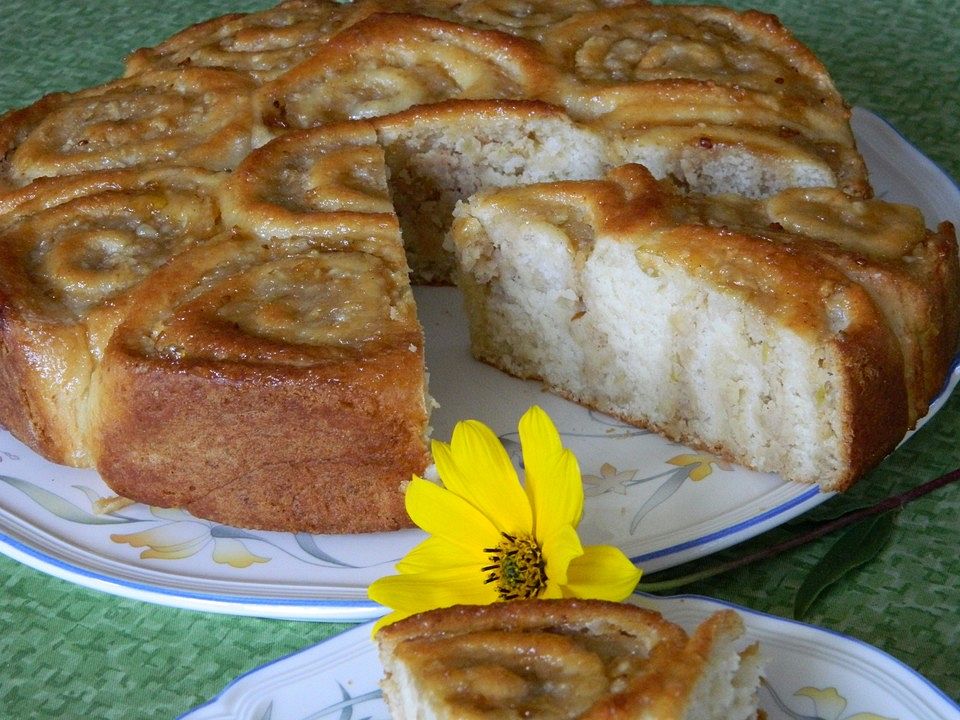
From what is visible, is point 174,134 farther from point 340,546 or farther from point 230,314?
point 340,546

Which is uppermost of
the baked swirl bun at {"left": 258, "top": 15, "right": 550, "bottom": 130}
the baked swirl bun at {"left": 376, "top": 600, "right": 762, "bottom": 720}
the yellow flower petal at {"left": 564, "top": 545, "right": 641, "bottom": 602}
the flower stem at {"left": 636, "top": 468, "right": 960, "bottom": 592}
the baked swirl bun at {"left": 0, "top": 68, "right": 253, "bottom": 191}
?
the baked swirl bun at {"left": 258, "top": 15, "right": 550, "bottom": 130}

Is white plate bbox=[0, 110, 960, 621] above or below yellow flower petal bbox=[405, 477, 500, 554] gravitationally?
below

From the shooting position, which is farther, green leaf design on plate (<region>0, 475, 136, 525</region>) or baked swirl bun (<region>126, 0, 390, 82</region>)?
baked swirl bun (<region>126, 0, 390, 82</region>)

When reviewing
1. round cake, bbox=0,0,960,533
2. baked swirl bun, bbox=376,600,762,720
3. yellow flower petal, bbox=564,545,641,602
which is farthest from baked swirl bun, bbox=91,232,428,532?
baked swirl bun, bbox=376,600,762,720

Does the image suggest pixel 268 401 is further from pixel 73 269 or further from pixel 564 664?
pixel 564 664

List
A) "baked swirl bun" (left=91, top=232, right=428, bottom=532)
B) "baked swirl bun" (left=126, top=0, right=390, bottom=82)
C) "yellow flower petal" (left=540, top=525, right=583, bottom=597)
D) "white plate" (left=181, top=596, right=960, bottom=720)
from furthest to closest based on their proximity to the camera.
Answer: "baked swirl bun" (left=126, top=0, right=390, bottom=82) → "baked swirl bun" (left=91, top=232, right=428, bottom=532) → "yellow flower petal" (left=540, top=525, right=583, bottom=597) → "white plate" (left=181, top=596, right=960, bottom=720)

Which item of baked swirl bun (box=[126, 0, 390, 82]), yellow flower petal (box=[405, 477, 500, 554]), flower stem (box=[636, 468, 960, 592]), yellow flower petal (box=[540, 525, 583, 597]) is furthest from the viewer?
baked swirl bun (box=[126, 0, 390, 82])

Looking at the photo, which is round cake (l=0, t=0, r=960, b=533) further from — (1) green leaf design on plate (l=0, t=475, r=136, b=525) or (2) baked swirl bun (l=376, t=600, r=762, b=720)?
(2) baked swirl bun (l=376, t=600, r=762, b=720)

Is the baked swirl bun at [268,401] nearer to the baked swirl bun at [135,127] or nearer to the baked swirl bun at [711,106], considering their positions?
the baked swirl bun at [135,127]
